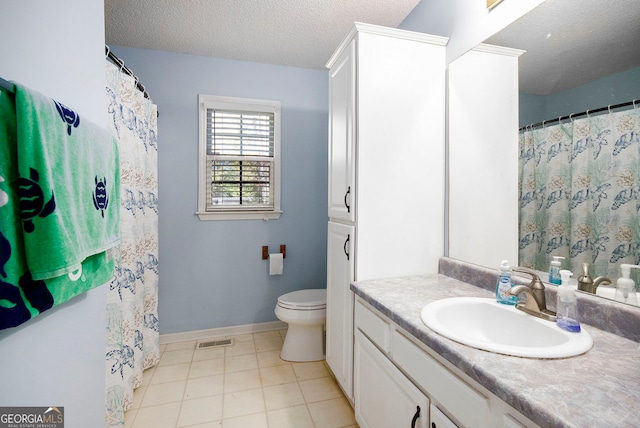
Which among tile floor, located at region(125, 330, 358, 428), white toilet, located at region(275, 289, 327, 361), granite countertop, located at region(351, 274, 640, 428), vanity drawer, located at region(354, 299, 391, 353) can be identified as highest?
granite countertop, located at region(351, 274, 640, 428)

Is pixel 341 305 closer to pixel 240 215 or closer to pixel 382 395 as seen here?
pixel 382 395

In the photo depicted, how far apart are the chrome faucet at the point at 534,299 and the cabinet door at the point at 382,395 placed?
1.60 ft

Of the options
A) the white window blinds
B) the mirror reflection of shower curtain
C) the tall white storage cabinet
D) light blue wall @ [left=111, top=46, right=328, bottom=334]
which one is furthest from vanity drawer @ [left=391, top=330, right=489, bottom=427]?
the white window blinds

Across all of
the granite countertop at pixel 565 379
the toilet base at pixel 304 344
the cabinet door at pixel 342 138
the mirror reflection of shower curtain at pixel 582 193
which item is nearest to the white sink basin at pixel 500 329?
the granite countertop at pixel 565 379

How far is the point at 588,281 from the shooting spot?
1057mm

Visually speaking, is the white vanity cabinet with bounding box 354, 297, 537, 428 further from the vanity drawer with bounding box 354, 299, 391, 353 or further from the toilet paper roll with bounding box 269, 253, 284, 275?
the toilet paper roll with bounding box 269, 253, 284, 275

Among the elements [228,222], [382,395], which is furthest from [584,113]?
[228,222]

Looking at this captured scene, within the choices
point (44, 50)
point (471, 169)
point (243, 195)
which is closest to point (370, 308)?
point (471, 169)

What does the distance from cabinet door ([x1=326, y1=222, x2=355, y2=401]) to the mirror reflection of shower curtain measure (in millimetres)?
826

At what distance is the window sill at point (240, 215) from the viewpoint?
8.87 feet

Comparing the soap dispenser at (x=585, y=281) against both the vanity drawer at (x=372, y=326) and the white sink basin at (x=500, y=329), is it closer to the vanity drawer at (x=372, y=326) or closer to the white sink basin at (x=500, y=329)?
Result: the white sink basin at (x=500, y=329)

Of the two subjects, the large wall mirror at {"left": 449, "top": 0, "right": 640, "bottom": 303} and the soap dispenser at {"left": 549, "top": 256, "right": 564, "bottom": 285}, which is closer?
the large wall mirror at {"left": 449, "top": 0, "right": 640, "bottom": 303}

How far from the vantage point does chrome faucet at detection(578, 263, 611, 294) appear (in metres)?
1.02

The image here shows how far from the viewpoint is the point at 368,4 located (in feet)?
6.54
